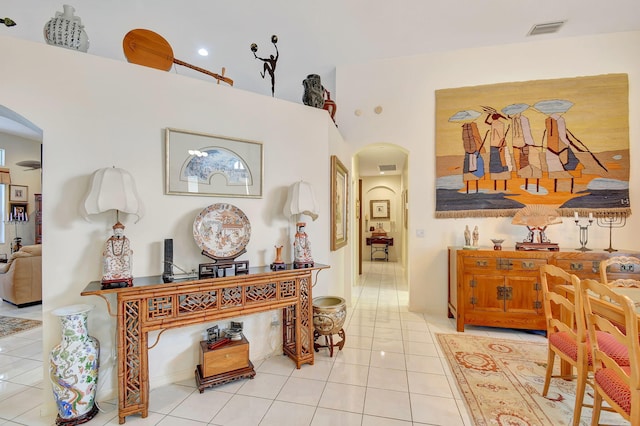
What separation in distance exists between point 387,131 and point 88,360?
4060mm

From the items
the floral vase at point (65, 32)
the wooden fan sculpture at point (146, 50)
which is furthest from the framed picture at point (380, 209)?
the floral vase at point (65, 32)

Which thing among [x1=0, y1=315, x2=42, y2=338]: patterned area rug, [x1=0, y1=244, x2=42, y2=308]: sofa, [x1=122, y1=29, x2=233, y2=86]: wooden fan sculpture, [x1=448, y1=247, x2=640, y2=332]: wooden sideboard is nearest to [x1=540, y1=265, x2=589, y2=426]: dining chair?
[x1=448, y1=247, x2=640, y2=332]: wooden sideboard

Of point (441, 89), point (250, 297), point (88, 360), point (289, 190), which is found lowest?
point (88, 360)

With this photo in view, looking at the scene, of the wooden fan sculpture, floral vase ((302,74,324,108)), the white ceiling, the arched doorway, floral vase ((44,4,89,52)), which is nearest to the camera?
floral vase ((44,4,89,52))

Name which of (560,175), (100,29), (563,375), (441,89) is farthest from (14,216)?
(560,175)

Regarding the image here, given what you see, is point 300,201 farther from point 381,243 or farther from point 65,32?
point 381,243

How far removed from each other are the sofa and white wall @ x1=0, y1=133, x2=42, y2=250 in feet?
8.94

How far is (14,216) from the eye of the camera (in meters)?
6.17

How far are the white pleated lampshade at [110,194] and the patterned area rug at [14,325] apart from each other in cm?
289

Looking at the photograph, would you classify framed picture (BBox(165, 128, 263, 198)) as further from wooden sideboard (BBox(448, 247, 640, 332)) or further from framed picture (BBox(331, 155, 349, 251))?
wooden sideboard (BBox(448, 247, 640, 332))

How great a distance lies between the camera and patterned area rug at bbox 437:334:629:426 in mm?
1828

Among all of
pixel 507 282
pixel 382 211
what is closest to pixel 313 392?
pixel 507 282

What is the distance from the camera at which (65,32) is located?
2.01m

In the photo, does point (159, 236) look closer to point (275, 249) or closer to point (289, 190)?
point (275, 249)
